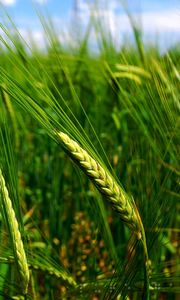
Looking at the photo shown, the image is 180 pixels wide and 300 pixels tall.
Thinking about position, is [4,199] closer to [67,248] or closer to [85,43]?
[67,248]

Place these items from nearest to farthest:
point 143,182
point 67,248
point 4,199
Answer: point 4,199 < point 143,182 < point 67,248

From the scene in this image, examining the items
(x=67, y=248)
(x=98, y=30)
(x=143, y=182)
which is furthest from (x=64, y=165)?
(x=143, y=182)

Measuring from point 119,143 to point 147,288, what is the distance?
0.87m

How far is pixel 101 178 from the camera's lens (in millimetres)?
597


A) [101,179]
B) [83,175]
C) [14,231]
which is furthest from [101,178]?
[83,175]

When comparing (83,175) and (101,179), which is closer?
(101,179)

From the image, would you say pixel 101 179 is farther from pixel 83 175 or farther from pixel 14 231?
pixel 83 175

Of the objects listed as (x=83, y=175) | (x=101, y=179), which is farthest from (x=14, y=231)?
(x=83, y=175)

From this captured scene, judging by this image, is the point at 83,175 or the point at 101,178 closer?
the point at 101,178

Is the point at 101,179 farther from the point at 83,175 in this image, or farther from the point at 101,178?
the point at 83,175

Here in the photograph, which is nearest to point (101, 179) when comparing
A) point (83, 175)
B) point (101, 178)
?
point (101, 178)

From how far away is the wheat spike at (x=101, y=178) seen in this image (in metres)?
0.59

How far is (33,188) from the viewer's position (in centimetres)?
153

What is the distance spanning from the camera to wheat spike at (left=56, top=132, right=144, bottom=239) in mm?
588
